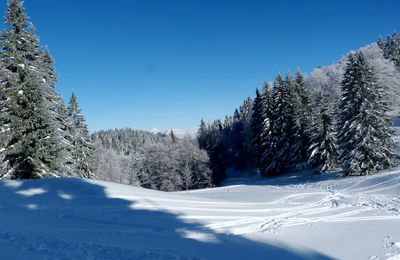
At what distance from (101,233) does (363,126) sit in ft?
87.8

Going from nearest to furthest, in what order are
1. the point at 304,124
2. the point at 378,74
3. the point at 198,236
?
the point at 198,236 → the point at 304,124 → the point at 378,74

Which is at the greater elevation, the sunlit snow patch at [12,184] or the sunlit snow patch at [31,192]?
the sunlit snow patch at [12,184]

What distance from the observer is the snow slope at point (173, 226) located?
7895 mm

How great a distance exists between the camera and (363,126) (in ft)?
97.4

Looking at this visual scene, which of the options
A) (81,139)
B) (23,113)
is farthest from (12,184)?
(81,139)

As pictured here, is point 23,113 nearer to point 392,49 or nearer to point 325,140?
point 325,140

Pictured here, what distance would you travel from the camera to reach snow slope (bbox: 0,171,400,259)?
25.9 feet

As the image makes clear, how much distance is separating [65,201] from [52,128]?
380 inches

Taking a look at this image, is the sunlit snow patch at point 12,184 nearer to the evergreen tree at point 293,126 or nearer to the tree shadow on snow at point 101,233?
the tree shadow on snow at point 101,233

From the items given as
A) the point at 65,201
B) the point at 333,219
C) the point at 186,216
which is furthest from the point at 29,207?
the point at 333,219

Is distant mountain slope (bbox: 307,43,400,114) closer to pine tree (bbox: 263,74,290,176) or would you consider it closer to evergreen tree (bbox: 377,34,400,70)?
evergreen tree (bbox: 377,34,400,70)

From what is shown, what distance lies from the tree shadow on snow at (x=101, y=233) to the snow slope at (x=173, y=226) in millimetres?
22

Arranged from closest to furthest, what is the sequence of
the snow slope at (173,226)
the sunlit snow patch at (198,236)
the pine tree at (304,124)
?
the snow slope at (173,226) → the sunlit snow patch at (198,236) → the pine tree at (304,124)

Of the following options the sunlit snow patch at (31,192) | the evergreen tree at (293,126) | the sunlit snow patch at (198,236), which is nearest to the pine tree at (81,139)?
the sunlit snow patch at (31,192)
